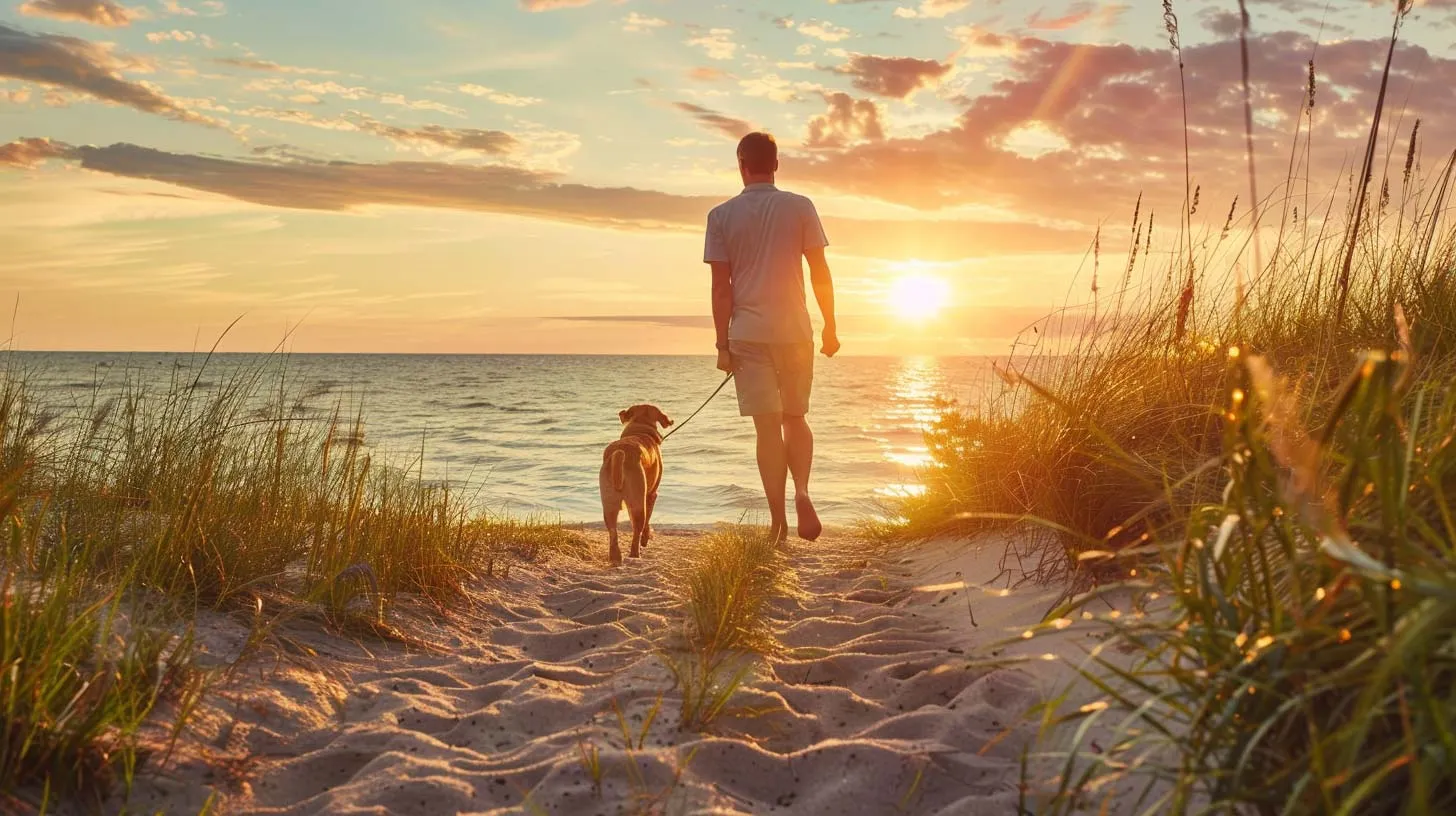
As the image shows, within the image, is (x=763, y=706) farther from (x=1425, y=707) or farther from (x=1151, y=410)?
(x=1151, y=410)

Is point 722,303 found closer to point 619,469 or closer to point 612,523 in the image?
point 619,469

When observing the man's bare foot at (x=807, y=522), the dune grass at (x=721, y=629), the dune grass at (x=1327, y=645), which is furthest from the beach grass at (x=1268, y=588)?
the man's bare foot at (x=807, y=522)

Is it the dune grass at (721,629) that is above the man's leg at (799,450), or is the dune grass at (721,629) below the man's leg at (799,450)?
below

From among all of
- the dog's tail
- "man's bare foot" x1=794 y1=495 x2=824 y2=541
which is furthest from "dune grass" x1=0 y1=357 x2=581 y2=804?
"man's bare foot" x1=794 y1=495 x2=824 y2=541

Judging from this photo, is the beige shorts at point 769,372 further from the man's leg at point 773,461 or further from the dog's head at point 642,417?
the dog's head at point 642,417

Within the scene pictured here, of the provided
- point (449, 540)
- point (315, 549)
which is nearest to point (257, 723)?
point (315, 549)

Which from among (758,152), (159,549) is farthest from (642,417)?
(159,549)

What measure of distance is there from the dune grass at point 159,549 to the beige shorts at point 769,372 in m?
1.90

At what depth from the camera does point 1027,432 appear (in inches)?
195

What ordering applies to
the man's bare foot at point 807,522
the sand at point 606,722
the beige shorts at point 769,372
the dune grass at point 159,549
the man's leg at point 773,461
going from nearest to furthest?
the dune grass at point 159,549 < the sand at point 606,722 < the man's bare foot at point 807,522 < the beige shorts at point 769,372 < the man's leg at point 773,461

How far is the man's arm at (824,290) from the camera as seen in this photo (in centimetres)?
627

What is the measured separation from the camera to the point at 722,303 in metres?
6.42

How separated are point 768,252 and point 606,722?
3.92m

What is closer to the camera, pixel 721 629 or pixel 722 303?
pixel 721 629
